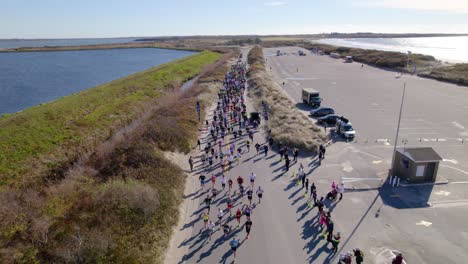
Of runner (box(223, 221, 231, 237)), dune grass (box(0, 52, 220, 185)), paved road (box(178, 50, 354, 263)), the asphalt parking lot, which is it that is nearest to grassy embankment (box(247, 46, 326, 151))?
the asphalt parking lot

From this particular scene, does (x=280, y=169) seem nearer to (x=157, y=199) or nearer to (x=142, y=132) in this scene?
(x=157, y=199)

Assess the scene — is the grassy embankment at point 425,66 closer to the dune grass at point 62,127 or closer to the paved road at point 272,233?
the paved road at point 272,233

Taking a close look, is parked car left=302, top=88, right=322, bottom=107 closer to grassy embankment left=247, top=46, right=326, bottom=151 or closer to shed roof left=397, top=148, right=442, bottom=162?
grassy embankment left=247, top=46, right=326, bottom=151

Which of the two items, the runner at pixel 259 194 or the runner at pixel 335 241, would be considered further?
the runner at pixel 259 194

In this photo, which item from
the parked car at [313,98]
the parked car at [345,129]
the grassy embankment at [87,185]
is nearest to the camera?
the grassy embankment at [87,185]

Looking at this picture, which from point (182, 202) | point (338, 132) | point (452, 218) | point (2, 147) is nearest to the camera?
point (452, 218)

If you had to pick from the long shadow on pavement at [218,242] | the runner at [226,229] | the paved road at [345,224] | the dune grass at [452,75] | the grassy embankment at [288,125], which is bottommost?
the long shadow on pavement at [218,242]

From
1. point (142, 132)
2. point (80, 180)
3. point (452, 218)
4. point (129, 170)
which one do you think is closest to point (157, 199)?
point (129, 170)

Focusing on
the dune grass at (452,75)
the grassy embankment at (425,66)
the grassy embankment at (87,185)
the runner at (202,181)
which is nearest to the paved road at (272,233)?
the runner at (202,181)

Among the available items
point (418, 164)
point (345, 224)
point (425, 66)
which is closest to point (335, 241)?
point (345, 224)
